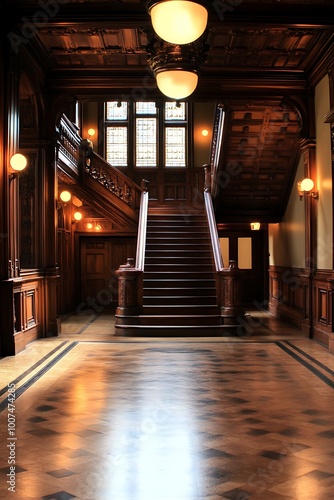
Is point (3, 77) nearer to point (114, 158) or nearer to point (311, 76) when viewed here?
point (311, 76)

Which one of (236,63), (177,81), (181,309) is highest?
(236,63)

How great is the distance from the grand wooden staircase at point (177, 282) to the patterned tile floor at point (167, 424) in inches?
67.8

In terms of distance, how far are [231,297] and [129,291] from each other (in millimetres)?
1923

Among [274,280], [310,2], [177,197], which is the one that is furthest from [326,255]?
[177,197]

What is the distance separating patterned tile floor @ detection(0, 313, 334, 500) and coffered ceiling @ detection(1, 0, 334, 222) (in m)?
4.12

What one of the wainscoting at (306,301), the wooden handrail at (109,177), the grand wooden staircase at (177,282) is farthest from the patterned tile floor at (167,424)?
the wooden handrail at (109,177)

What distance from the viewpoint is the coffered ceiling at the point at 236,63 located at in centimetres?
768

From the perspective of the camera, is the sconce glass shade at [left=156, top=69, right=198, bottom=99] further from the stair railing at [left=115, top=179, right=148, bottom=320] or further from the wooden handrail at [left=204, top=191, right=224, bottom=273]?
the wooden handrail at [left=204, top=191, right=224, bottom=273]

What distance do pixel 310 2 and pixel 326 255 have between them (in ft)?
12.8

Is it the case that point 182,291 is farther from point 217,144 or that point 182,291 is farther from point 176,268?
point 217,144

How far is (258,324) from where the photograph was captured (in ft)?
39.4

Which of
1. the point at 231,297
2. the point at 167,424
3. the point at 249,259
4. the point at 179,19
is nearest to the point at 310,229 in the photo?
the point at 231,297

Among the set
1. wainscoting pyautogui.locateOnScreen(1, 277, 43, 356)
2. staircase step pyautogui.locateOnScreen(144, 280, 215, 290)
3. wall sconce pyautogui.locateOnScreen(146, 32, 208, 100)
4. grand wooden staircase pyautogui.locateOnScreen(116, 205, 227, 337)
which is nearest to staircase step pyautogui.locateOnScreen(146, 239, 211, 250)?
grand wooden staircase pyautogui.locateOnScreen(116, 205, 227, 337)

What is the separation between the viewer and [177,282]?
11.6 m
